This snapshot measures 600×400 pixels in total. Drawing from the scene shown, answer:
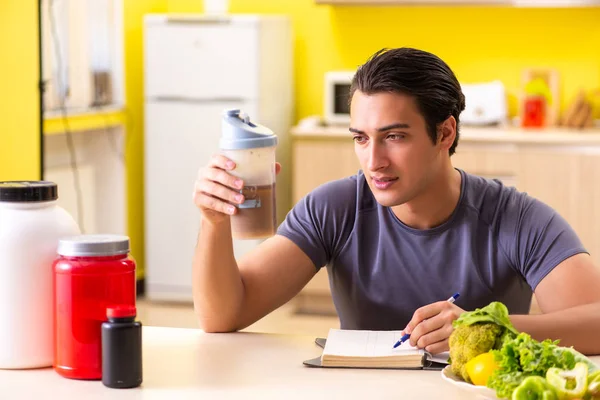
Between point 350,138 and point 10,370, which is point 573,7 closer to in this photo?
point 350,138

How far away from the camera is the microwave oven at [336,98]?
503 centimetres

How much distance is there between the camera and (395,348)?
172 centimetres

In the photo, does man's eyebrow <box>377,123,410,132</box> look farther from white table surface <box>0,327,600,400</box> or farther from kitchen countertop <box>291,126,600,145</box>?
kitchen countertop <box>291,126,600,145</box>

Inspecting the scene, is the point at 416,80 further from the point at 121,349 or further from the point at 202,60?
the point at 202,60

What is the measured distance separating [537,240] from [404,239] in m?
0.29

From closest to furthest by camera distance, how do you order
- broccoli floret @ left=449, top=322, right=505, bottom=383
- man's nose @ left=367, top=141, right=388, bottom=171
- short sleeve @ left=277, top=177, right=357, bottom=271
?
1. broccoli floret @ left=449, top=322, right=505, bottom=383
2. man's nose @ left=367, top=141, right=388, bottom=171
3. short sleeve @ left=277, top=177, right=357, bottom=271

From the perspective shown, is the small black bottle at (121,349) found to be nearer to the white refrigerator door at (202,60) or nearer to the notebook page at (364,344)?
the notebook page at (364,344)

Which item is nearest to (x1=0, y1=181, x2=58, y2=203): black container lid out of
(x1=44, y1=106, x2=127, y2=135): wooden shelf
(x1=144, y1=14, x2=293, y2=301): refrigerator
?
(x1=44, y1=106, x2=127, y2=135): wooden shelf

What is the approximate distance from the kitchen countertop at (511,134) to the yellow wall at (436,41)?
0.40 m

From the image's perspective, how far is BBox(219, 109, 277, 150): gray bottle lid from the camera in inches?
64.6

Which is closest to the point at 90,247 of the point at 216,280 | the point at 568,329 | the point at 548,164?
the point at 216,280

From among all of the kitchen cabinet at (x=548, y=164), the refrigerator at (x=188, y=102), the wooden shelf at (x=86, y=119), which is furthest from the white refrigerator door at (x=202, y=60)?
the kitchen cabinet at (x=548, y=164)

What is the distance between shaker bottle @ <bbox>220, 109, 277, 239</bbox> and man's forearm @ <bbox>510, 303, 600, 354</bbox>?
0.51 m

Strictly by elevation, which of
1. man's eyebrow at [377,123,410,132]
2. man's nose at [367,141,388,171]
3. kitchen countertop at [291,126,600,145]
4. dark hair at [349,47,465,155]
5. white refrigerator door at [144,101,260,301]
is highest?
Result: dark hair at [349,47,465,155]
